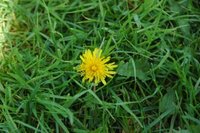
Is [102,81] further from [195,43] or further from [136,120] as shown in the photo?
[195,43]

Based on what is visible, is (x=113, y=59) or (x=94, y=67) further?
(x=113, y=59)

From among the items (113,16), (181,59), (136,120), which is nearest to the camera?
(136,120)

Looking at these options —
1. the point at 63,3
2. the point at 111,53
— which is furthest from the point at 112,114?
the point at 63,3
